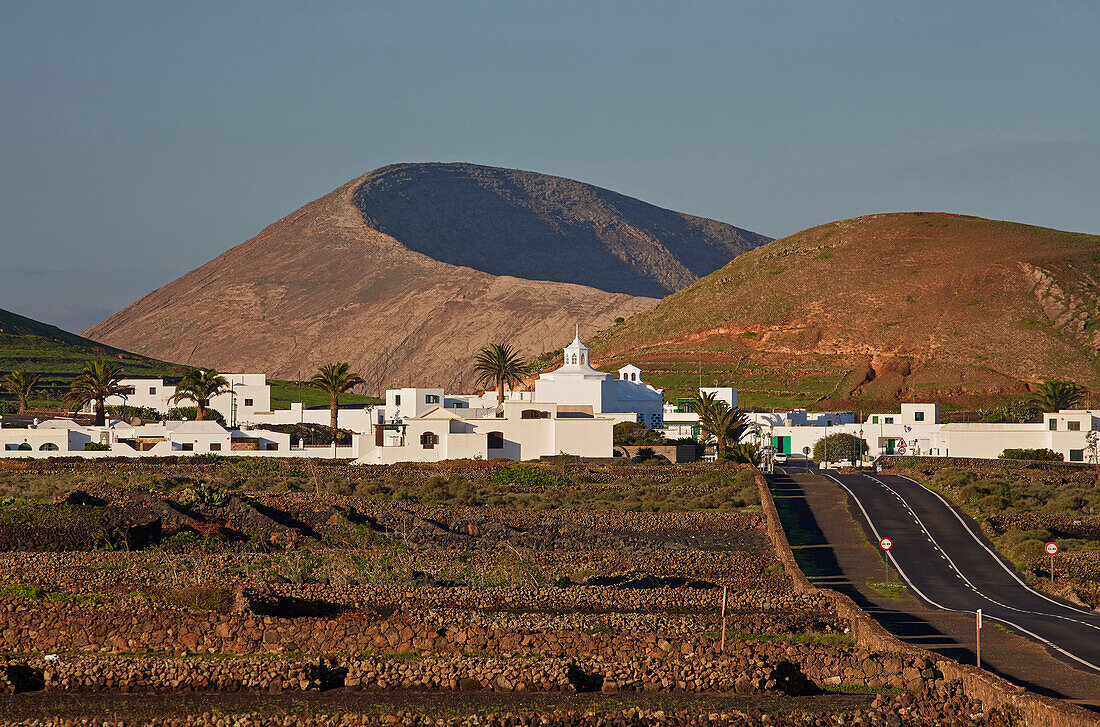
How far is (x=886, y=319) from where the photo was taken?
131 meters

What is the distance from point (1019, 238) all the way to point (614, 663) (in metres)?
138

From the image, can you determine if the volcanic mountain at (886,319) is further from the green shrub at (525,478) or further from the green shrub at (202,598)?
the green shrub at (202,598)

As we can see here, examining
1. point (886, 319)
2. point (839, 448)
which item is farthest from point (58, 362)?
point (886, 319)

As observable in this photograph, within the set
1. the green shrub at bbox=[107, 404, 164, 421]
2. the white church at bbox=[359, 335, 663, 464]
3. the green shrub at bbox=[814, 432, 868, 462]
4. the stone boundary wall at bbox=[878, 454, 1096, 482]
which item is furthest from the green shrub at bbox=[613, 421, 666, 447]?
the green shrub at bbox=[107, 404, 164, 421]

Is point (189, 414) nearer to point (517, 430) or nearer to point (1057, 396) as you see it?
point (517, 430)

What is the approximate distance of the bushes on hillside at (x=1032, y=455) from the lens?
7088 centimetres

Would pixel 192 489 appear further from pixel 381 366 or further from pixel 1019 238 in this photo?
pixel 381 366

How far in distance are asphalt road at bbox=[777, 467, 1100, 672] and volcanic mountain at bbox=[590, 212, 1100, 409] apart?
60.8 meters

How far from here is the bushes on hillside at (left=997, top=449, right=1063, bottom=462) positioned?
2790 inches

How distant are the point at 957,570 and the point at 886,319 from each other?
330 feet

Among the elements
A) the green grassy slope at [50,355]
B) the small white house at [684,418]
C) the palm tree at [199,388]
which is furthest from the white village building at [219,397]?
the small white house at [684,418]

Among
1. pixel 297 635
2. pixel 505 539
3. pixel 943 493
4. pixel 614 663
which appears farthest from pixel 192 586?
pixel 943 493

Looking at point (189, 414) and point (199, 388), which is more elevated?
point (199, 388)

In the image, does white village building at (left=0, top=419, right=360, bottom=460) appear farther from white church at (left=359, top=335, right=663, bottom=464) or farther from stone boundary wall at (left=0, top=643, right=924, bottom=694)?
stone boundary wall at (left=0, top=643, right=924, bottom=694)
